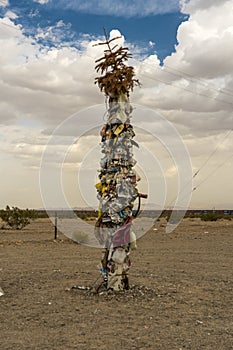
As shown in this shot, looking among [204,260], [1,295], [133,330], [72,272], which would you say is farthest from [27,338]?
[204,260]

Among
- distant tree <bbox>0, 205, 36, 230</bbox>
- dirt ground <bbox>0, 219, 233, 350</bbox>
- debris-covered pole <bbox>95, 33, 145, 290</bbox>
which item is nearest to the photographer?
dirt ground <bbox>0, 219, 233, 350</bbox>

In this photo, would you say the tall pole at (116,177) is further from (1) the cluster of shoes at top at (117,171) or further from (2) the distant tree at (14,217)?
(2) the distant tree at (14,217)

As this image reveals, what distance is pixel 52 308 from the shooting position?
29.3 feet

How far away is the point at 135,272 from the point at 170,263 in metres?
2.82

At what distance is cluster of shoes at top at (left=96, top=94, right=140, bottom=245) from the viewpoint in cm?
1002

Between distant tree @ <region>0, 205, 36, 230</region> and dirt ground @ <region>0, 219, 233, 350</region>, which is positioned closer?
dirt ground @ <region>0, 219, 233, 350</region>

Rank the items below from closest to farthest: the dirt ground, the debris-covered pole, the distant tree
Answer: the dirt ground < the debris-covered pole < the distant tree

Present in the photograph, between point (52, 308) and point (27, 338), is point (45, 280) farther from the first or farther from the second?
point (27, 338)

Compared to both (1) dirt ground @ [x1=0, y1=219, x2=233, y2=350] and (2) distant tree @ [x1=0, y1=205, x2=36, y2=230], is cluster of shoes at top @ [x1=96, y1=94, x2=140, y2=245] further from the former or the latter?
(2) distant tree @ [x1=0, y1=205, x2=36, y2=230]

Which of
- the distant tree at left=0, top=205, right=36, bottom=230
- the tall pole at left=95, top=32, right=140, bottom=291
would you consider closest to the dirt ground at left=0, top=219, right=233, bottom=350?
the tall pole at left=95, top=32, right=140, bottom=291

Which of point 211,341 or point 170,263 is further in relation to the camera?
point 170,263

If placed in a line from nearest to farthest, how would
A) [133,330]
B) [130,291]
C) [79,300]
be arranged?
[133,330]
[79,300]
[130,291]

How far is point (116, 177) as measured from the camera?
10.0 meters

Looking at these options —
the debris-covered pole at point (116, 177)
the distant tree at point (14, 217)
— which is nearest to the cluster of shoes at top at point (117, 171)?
the debris-covered pole at point (116, 177)
